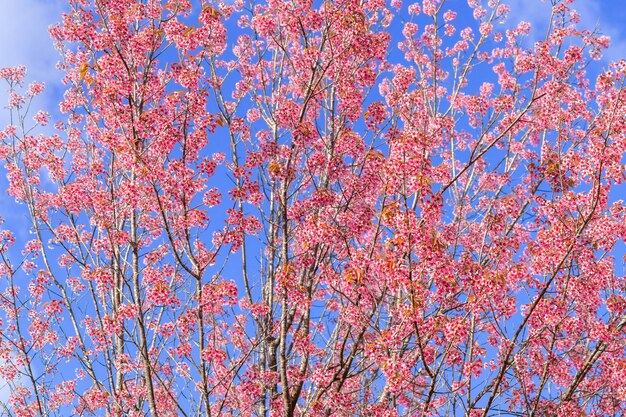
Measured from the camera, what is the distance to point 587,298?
8555 mm

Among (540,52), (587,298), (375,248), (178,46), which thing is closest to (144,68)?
(178,46)

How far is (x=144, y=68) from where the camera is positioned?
9641 millimetres

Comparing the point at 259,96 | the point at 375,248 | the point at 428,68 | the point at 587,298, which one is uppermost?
the point at 428,68

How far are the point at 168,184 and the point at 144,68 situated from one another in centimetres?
203

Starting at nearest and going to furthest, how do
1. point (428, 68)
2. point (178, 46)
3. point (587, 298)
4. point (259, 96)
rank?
point (587, 298) → point (178, 46) → point (259, 96) → point (428, 68)

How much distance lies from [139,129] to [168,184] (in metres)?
0.93

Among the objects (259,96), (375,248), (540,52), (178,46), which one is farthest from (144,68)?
(540,52)

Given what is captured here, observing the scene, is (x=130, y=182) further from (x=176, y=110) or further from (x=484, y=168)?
(x=484, y=168)

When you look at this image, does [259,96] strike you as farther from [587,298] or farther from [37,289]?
[587,298]

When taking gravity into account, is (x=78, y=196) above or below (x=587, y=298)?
above

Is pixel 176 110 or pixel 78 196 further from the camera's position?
pixel 78 196

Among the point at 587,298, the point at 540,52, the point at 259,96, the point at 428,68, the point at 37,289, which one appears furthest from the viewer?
the point at 428,68

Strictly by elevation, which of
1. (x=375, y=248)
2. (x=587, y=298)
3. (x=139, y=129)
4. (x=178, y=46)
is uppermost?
(x=178, y=46)

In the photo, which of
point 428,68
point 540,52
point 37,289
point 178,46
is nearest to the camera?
point 178,46
